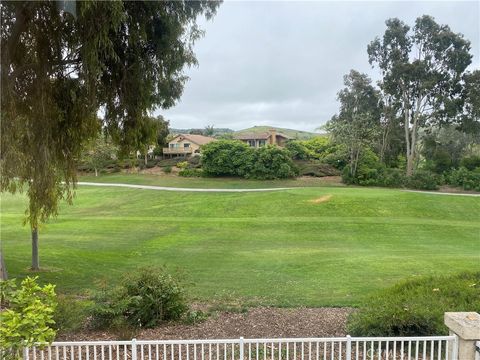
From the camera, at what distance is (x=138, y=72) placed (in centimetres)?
775

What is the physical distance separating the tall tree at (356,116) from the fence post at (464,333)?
129 feet

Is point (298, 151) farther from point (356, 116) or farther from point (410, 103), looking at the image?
point (410, 103)

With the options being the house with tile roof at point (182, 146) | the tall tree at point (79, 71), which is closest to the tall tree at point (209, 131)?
the house with tile roof at point (182, 146)

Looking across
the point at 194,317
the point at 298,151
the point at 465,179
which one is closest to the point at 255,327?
the point at 194,317

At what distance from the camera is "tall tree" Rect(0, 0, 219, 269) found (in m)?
6.82

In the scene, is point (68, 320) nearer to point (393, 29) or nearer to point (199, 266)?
point (199, 266)

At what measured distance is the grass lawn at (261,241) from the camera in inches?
405

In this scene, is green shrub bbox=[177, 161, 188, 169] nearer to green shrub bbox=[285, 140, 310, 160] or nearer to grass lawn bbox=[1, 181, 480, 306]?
green shrub bbox=[285, 140, 310, 160]

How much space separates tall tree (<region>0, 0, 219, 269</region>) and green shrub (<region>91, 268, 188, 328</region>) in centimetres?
300

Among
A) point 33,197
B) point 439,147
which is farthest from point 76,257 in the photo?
point 439,147

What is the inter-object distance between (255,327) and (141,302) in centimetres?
181

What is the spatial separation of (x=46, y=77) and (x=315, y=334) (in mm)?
6241

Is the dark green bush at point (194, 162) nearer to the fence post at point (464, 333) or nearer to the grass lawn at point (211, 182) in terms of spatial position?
the grass lawn at point (211, 182)

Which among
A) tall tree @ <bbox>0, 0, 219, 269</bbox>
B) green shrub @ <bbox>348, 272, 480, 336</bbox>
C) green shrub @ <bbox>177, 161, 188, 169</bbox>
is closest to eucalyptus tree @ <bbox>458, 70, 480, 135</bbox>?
green shrub @ <bbox>177, 161, 188, 169</bbox>
